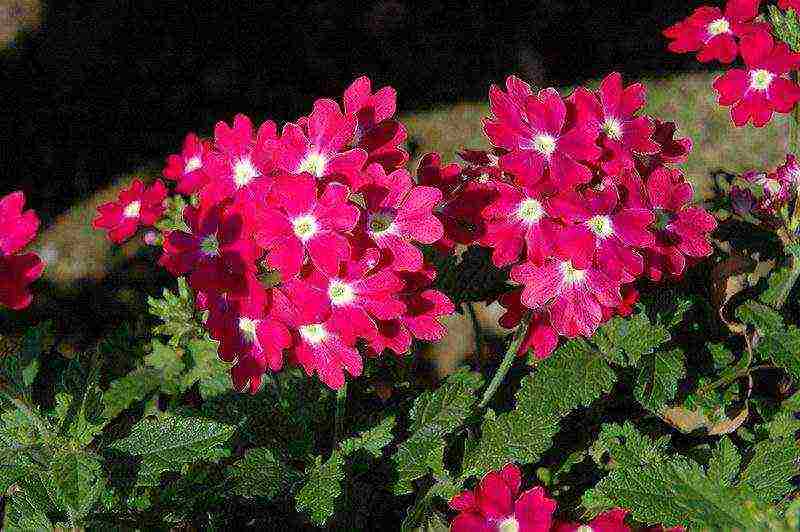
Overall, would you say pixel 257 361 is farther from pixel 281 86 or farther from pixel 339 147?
pixel 281 86

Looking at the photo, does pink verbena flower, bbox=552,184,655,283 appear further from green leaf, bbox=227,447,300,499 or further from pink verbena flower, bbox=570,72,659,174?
green leaf, bbox=227,447,300,499

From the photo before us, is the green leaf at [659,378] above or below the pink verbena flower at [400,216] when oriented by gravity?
below

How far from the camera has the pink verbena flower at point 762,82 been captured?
1.82 m

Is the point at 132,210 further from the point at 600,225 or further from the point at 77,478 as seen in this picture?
the point at 600,225

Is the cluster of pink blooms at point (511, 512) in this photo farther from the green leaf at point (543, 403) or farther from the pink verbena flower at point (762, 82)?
the pink verbena flower at point (762, 82)

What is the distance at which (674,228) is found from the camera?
5.25 ft

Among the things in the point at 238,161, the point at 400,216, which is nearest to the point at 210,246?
the point at 238,161

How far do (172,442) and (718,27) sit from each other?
58.4 inches

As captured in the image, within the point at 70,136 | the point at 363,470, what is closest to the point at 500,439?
the point at 363,470

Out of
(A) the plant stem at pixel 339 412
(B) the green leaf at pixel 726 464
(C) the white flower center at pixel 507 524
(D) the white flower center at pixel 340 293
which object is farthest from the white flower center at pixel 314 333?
(B) the green leaf at pixel 726 464

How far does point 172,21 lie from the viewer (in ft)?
12.6

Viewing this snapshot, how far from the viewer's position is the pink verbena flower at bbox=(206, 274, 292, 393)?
1.37 metres


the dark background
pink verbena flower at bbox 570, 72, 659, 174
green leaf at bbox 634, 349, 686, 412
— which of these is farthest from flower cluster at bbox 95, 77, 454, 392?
the dark background

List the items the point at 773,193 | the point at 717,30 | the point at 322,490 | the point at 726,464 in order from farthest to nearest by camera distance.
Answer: the point at 717,30, the point at 773,193, the point at 726,464, the point at 322,490
